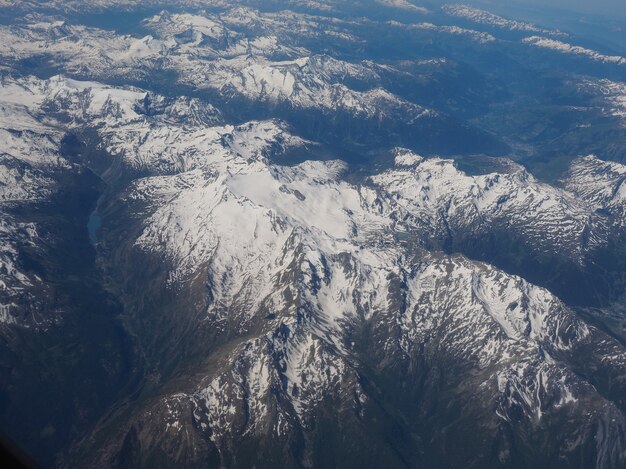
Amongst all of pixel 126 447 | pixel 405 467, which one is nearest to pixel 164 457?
pixel 126 447

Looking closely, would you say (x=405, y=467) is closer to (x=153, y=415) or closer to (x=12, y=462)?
(x=153, y=415)

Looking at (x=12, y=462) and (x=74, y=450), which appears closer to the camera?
(x=12, y=462)

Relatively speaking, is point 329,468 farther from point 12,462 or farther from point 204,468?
point 12,462

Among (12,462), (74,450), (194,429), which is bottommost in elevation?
(74,450)

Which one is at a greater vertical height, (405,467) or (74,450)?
(405,467)

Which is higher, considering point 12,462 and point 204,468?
point 12,462

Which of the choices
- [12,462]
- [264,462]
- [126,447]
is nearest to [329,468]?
[264,462]

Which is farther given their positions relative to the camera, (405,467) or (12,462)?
(405,467)
